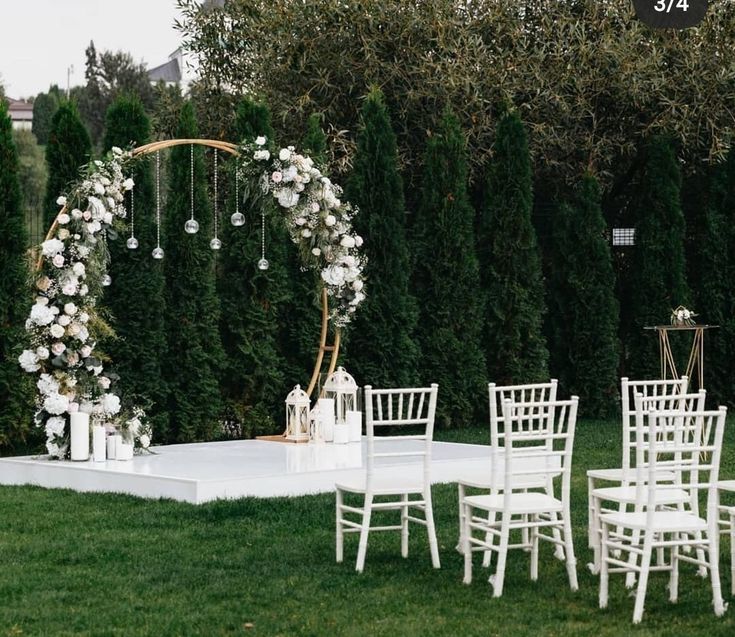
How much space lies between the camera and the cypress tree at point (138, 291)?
11.4m

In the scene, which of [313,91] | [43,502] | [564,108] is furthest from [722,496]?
[313,91]

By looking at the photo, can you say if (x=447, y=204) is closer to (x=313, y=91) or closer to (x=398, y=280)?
(x=398, y=280)

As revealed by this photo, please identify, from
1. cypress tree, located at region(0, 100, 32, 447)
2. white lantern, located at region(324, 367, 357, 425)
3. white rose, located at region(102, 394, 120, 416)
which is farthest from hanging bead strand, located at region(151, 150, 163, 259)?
white lantern, located at region(324, 367, 357, 425)

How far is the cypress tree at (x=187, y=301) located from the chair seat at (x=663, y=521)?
6259 millimetres

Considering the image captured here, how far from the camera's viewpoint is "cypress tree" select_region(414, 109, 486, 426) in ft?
43.8

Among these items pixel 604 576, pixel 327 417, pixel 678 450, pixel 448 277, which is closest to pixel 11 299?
pixel 327 417

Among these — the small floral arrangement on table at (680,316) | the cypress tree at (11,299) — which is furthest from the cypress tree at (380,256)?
the cypress tree at (11,299)

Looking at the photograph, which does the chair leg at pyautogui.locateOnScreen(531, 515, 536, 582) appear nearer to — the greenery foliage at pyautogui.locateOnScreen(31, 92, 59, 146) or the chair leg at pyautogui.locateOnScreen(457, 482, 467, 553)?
the chair leg at pyautogui.locateOnScreen(457, 482, 467, 553)

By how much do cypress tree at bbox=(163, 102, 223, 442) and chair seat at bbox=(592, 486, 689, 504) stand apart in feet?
19.0

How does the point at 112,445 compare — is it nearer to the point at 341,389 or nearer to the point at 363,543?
the point at 341,389

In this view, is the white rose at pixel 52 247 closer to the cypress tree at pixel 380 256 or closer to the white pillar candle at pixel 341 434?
the white pillar candle at pixel 341 434

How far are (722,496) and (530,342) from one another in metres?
4.54

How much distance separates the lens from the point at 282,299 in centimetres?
1228

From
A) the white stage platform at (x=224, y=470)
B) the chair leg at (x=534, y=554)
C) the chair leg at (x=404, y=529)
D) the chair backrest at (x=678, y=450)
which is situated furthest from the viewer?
the white stage platform at (x=224, y=470)
